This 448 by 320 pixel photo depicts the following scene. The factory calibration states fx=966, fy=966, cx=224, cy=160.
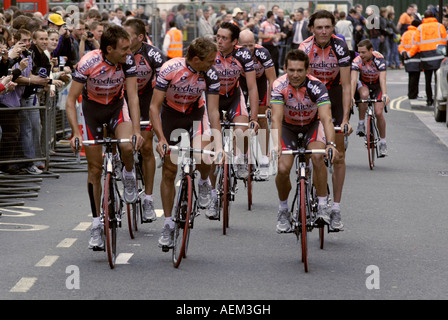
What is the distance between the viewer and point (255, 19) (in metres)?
31.6

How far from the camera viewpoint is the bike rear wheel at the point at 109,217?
780cm

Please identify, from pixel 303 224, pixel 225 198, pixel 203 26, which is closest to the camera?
pixel 303 224

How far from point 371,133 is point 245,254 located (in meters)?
6.43

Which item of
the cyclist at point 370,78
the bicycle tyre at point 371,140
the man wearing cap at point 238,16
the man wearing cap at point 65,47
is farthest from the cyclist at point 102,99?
the man wearing cap at point 238,16

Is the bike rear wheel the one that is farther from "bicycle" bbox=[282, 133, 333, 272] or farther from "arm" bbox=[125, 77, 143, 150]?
"bicycle" bbox=[282, 133, 333, 272]

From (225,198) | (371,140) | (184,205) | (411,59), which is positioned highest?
(411,59)

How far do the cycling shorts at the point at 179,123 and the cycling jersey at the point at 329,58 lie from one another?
6.17 feet

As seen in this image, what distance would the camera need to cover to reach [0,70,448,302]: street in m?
7.20

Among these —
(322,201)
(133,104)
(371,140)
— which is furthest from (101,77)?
(371,140)

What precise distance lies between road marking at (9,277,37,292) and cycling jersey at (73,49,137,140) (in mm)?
1656

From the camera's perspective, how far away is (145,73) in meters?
10.1

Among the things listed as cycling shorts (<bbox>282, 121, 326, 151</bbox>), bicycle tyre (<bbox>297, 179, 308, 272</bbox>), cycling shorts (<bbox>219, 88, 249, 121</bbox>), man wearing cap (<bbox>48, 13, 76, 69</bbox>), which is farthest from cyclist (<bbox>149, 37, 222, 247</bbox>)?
man wearing cap (<bbox>48, 13, 76, 69</bbox>)

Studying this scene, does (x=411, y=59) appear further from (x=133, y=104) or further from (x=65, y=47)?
(x=133, y=104)
